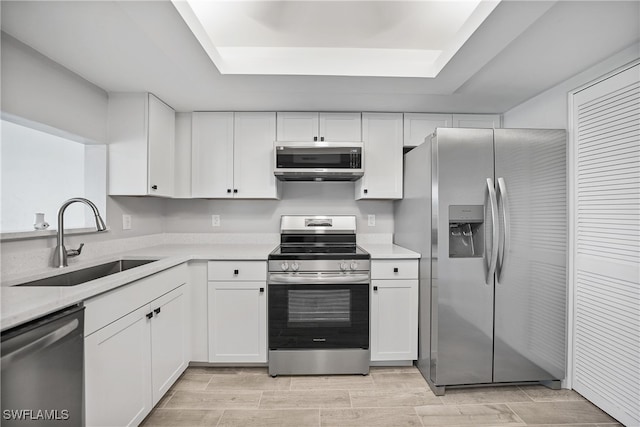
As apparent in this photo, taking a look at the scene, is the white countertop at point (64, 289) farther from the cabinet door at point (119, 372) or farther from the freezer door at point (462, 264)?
the freezer door at point (462, 264)

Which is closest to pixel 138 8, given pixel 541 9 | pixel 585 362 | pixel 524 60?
pixel 541 9

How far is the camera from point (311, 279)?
224 cm

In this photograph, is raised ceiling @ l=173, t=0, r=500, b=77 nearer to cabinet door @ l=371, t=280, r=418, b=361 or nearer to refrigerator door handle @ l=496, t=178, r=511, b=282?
refrigerator door handle @ l=496, t=178, r=511, b=282

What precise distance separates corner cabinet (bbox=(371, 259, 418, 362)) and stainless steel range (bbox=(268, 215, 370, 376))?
84 mm

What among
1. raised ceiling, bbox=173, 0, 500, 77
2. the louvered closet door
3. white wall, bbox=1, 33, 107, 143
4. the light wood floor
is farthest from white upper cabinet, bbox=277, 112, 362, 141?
the light wood floor

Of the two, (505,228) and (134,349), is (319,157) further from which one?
(134,349)

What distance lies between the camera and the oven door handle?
7.34 feet

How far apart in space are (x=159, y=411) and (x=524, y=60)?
3196 mm

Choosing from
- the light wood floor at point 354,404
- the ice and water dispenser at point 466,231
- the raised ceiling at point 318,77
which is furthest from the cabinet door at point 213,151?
the ice and water dispenser at point 466,231

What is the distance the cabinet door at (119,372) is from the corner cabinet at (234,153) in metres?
1.34

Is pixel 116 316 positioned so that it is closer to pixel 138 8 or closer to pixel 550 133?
pixel 138 8

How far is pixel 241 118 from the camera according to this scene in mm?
2732

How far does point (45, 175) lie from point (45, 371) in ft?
4.55

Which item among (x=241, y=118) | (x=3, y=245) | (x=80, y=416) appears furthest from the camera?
(x=241, y=118)
